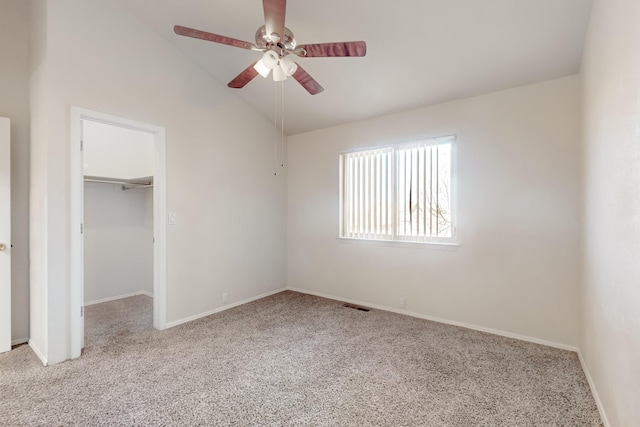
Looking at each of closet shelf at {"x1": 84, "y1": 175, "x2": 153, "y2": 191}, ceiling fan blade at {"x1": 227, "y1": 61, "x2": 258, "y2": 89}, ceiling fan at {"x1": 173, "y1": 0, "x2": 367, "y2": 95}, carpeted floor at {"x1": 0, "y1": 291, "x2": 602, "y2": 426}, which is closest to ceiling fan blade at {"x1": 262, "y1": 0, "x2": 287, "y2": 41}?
ceiling fan at {"x1": 173, "y1": 0, "x2": 367, "y2": 95}

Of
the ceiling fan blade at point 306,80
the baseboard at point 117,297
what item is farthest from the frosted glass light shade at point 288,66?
the baseboard at point 117,297

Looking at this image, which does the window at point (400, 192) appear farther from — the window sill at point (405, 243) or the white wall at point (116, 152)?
the white wall at point (116, 152)

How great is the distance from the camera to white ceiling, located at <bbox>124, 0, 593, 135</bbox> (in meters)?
2.29

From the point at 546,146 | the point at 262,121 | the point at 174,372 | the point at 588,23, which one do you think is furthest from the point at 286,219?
the point at 588,23

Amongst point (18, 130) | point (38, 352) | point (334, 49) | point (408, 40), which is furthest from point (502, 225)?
point (18, 130)

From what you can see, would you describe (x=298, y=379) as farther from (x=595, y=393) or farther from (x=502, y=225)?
(x=502, y=225)

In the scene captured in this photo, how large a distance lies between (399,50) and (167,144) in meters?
2.55

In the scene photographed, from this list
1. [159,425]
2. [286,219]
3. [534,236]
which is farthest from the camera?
[286,219]

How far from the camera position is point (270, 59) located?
2.08 m

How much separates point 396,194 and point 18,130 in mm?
3946

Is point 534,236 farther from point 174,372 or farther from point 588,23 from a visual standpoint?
point 174,372

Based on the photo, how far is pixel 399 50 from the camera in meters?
2.76

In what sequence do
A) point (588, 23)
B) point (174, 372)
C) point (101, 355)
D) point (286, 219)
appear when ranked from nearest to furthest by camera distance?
point (588, 23) → point (174, 372) → point (101, 355) → point (286, 219)

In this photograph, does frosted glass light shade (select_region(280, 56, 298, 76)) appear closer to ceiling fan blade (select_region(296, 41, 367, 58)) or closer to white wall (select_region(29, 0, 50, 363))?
ceiling fan blade (select_region(296, 41, 367, 58))
